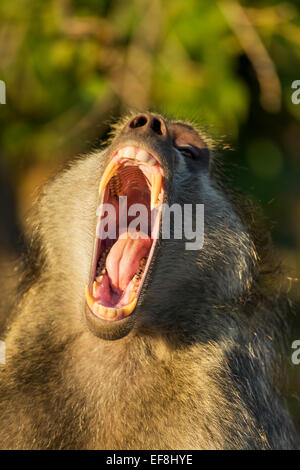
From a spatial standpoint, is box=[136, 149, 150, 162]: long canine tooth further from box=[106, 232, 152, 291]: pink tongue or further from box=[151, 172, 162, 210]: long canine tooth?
box=[106, 232, 152, 291]: pink tongue

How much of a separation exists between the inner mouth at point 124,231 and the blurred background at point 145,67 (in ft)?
5.48

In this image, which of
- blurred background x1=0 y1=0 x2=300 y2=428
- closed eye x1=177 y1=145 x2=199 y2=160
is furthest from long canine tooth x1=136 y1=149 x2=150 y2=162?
blurred background x1=0 y1=0 x2=300 y2=428

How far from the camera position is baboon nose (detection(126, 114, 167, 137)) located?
2312 mm

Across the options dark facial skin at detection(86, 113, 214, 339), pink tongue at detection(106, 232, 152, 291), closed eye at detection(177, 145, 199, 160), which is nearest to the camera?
dark facial skin at detection(86, 113, 214, 339)

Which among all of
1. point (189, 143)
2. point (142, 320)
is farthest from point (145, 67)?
point (142, 320)

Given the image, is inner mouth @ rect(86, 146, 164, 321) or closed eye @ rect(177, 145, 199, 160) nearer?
inner mouth @ rect(86, 146, 164, 321)

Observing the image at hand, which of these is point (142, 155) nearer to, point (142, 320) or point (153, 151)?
point (153, 151)

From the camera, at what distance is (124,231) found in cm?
259

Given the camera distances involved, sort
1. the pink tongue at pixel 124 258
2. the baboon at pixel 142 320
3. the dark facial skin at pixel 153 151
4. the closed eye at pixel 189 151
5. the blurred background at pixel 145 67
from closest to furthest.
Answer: the dark facial skin at pixel 153 151, the baboon at pixel 142 320, the pink tongue at pixel 124 258, the closed eye at pixel 189 151, the blurred background at pixel 145 67

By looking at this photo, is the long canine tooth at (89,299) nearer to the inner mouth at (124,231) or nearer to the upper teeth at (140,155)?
the inner mouth at (124,231)

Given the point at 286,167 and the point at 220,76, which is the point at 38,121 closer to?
the point at 220,76

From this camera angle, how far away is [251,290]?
8.29 feet

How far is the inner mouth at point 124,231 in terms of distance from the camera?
91.0 inches

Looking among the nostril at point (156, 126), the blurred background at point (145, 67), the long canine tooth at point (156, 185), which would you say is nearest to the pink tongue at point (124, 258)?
the long canine tooth at point (156, 185)
